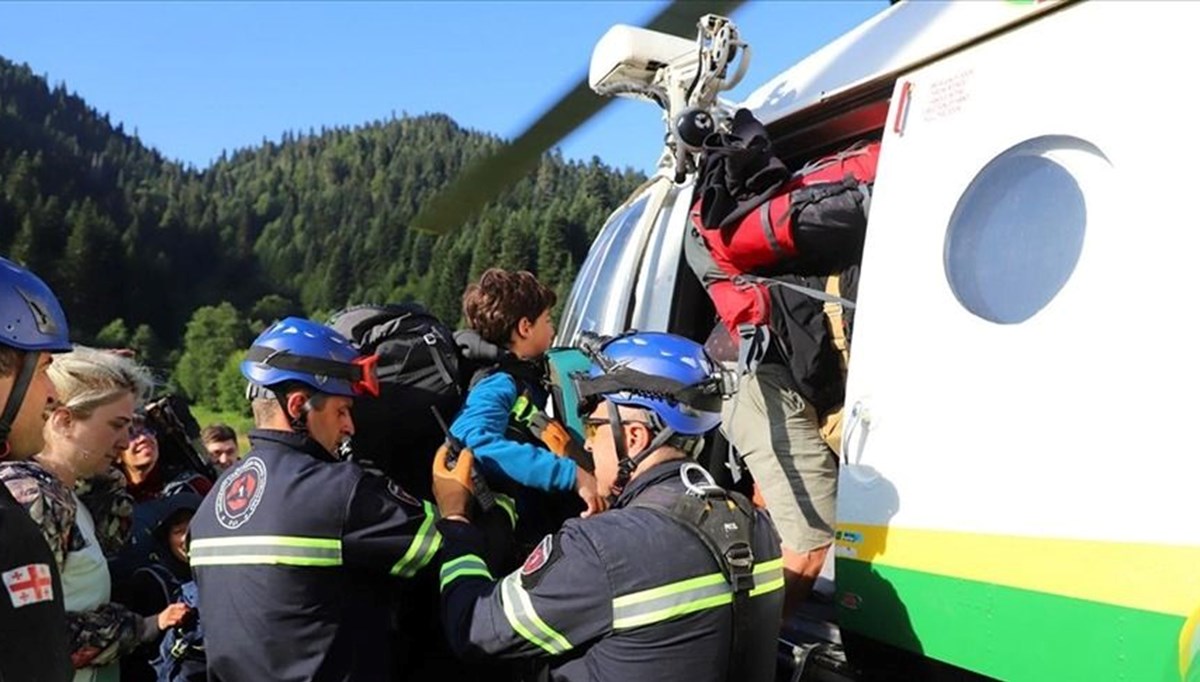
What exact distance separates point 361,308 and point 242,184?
110 metres

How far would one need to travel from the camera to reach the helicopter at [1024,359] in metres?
2.13

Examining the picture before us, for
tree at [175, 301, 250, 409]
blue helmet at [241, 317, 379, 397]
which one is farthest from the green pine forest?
blue helmet at [241, 317, 379, 397]

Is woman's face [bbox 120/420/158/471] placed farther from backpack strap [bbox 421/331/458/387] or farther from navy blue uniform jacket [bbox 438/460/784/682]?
navy blue uniform jacket [bbox 438/460/784/682]

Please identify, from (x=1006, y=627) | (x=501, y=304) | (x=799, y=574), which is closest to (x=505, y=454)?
(x=501, y=304)

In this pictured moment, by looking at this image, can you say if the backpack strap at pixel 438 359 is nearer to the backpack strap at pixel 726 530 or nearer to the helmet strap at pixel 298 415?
the helmet strap at pixel 298 415

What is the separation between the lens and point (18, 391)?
6.12ft

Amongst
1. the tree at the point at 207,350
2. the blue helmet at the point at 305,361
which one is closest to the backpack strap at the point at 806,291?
the blue helmet at the point at 305,361

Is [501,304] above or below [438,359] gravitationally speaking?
above

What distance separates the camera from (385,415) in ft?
10.9

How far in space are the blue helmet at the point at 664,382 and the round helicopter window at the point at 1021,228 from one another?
722 millimetres

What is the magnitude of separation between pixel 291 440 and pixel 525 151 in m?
1.95

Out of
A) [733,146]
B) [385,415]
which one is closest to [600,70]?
[733,146]

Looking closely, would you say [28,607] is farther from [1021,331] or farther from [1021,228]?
[1021,228]

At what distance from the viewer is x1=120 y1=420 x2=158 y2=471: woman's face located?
4.30 m
